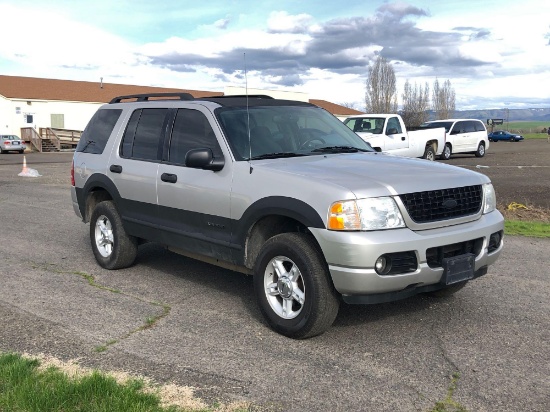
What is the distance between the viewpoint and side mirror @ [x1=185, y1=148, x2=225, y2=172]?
5.27 m

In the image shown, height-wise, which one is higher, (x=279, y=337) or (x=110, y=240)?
(x=110, y=240)

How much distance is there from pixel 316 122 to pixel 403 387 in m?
3.05

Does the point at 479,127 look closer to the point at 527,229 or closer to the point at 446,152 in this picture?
the point at 446,152

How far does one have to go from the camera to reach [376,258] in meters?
4.37

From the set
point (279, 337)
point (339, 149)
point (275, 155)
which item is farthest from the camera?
point (339, 149)

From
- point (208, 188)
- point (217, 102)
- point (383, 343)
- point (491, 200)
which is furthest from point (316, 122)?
point (383, 343)

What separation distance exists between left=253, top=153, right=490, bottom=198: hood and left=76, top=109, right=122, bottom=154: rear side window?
103 inches

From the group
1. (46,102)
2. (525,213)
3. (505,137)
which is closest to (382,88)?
(505,137)

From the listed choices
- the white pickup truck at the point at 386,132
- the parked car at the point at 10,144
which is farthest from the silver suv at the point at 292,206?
the parked car at the point at 10,144

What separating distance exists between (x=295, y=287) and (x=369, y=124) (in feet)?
52.9

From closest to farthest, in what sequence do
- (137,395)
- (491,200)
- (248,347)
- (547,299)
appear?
(137,395), (248,347), (491,200), (547,299)

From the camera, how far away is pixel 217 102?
596cm

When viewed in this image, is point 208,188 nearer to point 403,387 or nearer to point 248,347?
point 248,347

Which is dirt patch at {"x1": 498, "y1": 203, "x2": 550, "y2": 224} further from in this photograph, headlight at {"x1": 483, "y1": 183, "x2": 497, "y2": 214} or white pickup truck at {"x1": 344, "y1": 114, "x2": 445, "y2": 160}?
white pickup truck at {"x1": 344, "y1": 114, "x2": 445, "y2": 160}
